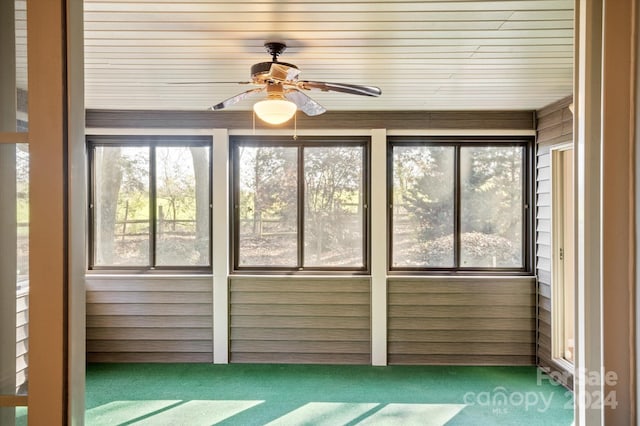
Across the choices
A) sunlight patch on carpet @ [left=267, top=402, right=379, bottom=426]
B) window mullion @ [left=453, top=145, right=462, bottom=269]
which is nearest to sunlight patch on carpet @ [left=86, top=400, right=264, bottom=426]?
sunlight patch on carpet @ [left=267, top=402, right=379, bottom=426]

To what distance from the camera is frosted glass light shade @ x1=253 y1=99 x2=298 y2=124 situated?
238 cm

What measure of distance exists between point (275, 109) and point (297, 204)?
6.47 ft

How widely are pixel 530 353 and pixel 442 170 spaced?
198cm

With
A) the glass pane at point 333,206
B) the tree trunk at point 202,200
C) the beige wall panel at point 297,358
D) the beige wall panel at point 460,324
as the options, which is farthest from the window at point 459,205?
the tree trunk at point 202,200

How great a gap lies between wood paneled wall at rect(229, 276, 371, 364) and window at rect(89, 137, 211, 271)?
1.84 feet

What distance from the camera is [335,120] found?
Answer: 13.7 feet

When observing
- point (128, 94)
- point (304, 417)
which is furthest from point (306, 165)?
point (304, 417)

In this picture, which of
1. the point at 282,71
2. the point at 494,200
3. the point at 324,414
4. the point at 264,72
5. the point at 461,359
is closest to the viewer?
the point at 282,71

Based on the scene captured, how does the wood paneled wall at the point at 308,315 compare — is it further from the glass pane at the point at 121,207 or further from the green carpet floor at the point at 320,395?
the glass pane at the point at 121,207

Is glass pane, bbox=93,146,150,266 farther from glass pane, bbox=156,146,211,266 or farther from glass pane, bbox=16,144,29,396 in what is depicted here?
glass pane, bbox=16,144,29,396

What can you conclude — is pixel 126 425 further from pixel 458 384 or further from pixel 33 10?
pixel 33 10

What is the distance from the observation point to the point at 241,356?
4188 mm

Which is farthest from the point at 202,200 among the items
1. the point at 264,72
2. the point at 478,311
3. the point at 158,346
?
the point at 478,311

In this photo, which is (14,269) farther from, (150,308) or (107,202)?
(107,202)
